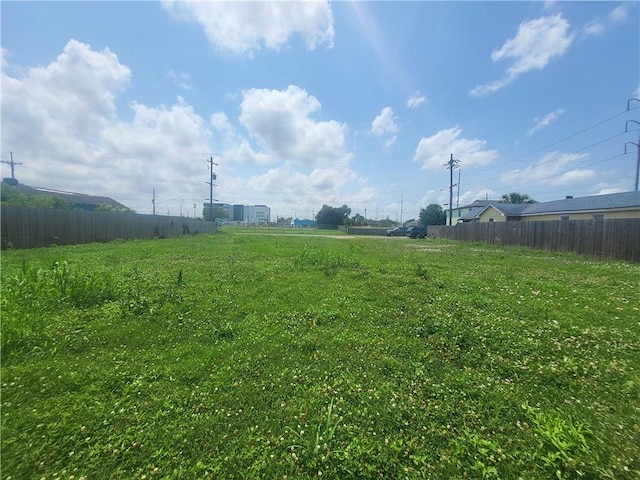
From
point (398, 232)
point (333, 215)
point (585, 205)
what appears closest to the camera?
point (585, 205)

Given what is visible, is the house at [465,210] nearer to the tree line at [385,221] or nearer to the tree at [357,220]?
the tree line at [385,221]

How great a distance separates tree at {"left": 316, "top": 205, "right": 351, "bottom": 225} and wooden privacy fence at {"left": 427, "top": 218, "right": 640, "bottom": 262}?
173 feet

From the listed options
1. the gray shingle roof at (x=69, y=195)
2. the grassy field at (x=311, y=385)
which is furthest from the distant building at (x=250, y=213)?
the grassy field at (x=311, y=385)

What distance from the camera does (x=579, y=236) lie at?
43.4ft

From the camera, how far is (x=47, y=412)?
2.27 m

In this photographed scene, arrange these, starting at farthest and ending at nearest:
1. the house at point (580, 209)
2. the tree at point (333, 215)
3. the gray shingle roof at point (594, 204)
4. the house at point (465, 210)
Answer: the tree at point (333, 215) → the house at point (465, 210) → the gray shingle roof at point (594, 204) → the house at point (580, 209)

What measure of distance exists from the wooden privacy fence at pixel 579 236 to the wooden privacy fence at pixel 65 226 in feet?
89.7

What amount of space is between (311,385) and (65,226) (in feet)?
59.1

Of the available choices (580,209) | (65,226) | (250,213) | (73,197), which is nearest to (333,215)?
(580,209)

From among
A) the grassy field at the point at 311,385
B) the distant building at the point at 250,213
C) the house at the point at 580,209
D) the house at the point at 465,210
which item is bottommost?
the grassy field at the point at 311,385

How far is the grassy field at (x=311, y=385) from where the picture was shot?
1.97 m

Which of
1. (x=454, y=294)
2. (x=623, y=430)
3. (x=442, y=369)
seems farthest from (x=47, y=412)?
(x=454, y=294)

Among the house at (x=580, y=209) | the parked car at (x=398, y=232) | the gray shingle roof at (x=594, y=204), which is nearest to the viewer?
the house at (x=580, y=209)

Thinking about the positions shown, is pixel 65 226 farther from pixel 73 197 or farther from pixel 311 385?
pixel 73 197
